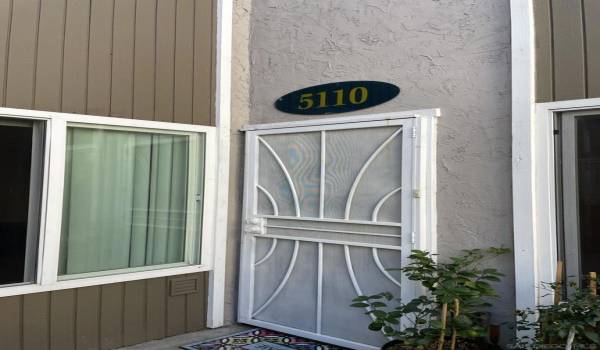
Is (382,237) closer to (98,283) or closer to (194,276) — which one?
(194,276)

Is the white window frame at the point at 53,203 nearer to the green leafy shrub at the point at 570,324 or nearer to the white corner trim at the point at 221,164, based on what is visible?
the white corner trim at the point at 221,164

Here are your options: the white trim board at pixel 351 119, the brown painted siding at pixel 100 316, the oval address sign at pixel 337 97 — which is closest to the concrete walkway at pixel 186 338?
the brown painted siding at pixel 100 316

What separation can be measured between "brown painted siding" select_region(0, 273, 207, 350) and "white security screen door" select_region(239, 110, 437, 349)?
607 mm

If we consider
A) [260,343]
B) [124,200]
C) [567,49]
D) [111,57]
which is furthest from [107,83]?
[567,49]

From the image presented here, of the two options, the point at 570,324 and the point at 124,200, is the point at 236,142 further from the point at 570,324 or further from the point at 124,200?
the point at 570,324

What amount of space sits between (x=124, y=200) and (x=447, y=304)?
2.73 meters

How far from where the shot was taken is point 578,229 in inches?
144

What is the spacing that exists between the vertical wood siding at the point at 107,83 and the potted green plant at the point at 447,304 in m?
1.96

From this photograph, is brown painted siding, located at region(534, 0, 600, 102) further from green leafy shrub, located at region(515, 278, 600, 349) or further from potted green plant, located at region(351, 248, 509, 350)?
green leafy shrub, located at region(515, 278, 600, 349)

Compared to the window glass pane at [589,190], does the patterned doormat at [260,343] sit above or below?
below

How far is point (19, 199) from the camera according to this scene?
4.19 meters

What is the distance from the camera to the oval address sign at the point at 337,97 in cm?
454

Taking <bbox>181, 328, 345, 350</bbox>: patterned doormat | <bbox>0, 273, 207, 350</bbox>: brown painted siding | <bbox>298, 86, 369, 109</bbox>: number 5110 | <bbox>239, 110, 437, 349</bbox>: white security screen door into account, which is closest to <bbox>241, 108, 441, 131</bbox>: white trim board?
<bbox>239, 110, 437, 349</bbox>: white security screen door

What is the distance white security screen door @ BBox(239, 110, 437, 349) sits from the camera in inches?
167
